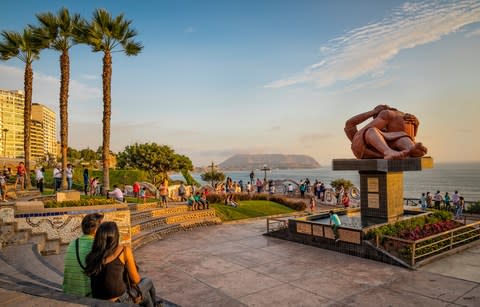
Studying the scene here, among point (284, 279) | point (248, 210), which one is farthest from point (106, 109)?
point (284, 279)

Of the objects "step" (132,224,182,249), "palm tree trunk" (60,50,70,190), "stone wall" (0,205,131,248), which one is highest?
"palm tree trunk" (60,50,70,190)

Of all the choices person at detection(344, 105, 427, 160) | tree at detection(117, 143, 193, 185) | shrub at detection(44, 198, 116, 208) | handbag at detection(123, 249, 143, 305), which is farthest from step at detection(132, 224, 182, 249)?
tree at detection(117, 143, 193, 185)

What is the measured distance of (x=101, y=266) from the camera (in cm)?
367

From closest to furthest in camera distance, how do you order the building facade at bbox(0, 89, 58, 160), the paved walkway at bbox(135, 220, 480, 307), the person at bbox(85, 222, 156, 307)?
1. the person at bbox(85, 222, 156, 307)
2. the paved walkway at bbox(135, 220, 480, 307)
3. the building facade at bbox(0, 89, 58, 160)

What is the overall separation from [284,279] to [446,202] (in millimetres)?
17575

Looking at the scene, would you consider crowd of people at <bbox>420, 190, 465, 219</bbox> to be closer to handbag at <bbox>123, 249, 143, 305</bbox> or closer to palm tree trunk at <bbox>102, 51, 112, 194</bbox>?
palm tree trunk at <bbox>102, 51, 112, 194</bbox>

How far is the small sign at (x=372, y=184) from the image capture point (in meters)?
15.2

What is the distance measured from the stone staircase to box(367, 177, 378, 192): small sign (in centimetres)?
847

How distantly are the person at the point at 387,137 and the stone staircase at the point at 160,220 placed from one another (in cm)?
907

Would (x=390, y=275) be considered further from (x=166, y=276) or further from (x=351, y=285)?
(x=166, y=276)

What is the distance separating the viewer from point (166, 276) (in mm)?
9680

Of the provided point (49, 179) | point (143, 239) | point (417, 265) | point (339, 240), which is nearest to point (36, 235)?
point (143, 239)

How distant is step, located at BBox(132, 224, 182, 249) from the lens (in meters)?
13.4

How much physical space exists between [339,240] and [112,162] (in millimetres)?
86274
